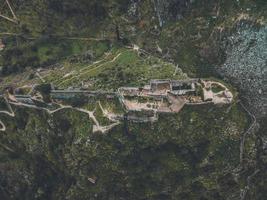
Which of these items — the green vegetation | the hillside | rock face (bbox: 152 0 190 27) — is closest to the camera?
the green vegetation

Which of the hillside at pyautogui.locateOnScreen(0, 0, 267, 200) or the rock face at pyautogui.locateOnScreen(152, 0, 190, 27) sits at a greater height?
the rock face at pyautogui.locateOnScreen(152, 0, 190, 27)

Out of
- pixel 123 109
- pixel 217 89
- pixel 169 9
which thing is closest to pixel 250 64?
pixel 217 89

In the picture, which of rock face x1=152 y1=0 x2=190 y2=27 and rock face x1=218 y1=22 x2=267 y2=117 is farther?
rock face x1=152 y1=0 x2=190 y2=27

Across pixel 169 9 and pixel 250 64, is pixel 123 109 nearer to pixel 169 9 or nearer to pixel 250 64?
pixel 169 9

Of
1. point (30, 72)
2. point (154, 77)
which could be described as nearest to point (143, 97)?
point (154, 77)

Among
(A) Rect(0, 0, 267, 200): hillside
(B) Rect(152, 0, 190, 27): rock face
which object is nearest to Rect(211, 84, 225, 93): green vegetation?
(A) Rect(0, 0, 267, 200): hillside

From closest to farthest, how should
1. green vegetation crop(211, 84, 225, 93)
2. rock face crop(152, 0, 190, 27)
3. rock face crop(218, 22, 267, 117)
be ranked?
rock face crop(218, 22, 267, 117), green vegetation crop(211, 84, 225, 93), rock face crop(152, 0, 190, 27)

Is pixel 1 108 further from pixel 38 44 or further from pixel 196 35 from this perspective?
pixel 196 35

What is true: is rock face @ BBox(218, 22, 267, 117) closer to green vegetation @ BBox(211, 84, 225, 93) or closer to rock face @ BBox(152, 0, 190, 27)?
green vegetation @ BBox(211, 84, 225, 93)
